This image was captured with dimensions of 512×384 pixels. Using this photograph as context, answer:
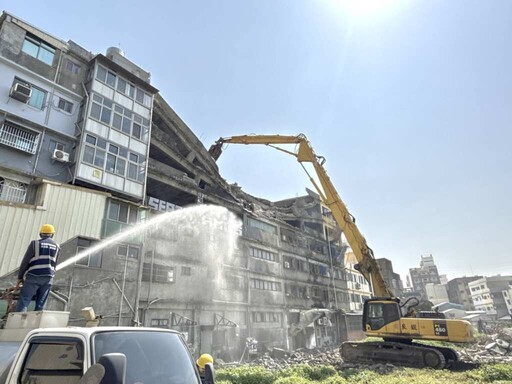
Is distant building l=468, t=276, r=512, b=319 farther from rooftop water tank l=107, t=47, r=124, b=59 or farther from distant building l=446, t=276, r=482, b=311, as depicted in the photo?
rooftop water tank l=107, t=47, r=124, b=59

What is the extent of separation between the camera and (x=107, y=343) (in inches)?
137

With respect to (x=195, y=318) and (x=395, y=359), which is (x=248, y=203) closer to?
(x=195, y=318)

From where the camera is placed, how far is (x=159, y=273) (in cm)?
2256

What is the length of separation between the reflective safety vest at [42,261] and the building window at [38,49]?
1895 cm

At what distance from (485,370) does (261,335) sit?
20.9 metres

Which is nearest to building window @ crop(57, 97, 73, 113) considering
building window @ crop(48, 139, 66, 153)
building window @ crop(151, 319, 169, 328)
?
building window @ crop(48, 139, 66, 153)

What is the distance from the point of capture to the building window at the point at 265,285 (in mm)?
32562

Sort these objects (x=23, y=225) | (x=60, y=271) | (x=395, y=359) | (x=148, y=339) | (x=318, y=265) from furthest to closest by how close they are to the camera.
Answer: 1. (x=318, y=265)
2. (x=395, y=359)
3. (x=60, y=271)
4. (x=23, y=225)
5. (x=148, y=339)

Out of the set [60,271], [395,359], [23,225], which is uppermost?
[23,225]

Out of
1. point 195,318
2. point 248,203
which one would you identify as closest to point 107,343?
point 195,318

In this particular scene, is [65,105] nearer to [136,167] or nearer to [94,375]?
[136,167]

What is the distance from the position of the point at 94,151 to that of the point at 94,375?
814 inches

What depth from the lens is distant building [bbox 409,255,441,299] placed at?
117125 mm

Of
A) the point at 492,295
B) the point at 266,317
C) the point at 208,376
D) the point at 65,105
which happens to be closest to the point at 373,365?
the point at 266,317
